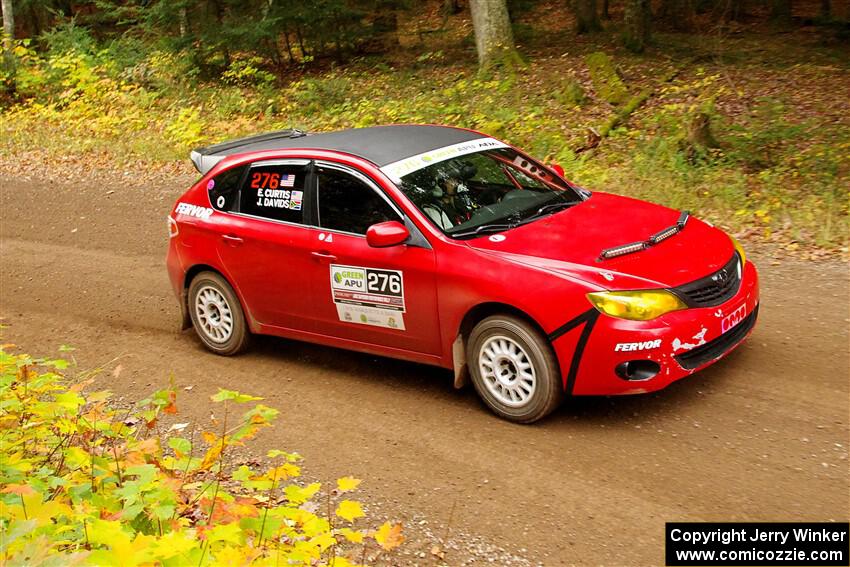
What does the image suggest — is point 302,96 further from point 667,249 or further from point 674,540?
point 674,540

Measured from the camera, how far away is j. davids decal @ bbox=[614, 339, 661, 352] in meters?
5.77

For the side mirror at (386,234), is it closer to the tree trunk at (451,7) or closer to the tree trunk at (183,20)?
the tree trunk at (183,20)

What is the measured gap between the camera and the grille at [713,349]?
5.93 meters

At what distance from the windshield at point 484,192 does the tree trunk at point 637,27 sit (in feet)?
39.0

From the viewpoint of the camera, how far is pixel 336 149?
24.1 feet

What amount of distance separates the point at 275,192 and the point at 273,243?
18.1 inches

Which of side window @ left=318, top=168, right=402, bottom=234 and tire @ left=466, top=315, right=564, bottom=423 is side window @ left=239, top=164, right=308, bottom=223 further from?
tire @ left=466, top=315, right=564, bottom=423

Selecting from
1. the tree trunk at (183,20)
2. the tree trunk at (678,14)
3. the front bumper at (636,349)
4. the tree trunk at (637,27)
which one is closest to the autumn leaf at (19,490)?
the front bumper at (636,349)

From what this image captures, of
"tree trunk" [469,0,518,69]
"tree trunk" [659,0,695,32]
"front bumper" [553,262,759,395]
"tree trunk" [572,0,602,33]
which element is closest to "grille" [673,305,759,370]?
Answer: "front bumper" [553,262,759,395]

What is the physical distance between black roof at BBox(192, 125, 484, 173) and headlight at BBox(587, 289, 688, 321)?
214 cm

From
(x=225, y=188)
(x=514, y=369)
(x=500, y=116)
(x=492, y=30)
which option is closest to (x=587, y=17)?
(x=492, y=30)

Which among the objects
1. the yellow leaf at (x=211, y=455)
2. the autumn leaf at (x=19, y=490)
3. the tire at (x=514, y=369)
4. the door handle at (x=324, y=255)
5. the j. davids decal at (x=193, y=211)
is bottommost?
the tire at (x=514, y=369)

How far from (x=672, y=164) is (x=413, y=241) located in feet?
21.3

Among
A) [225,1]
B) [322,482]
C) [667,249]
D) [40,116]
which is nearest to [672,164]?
[667,249]
